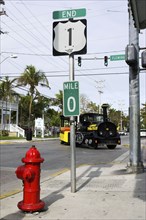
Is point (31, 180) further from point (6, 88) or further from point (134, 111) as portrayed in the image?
point (6, 88)

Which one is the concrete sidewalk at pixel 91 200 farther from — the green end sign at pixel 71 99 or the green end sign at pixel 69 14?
the green end sign at pixel 69 14

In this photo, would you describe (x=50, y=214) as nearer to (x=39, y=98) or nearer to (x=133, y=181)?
(x=133, y=181)

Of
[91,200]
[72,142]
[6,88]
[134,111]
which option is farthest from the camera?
[6,88]

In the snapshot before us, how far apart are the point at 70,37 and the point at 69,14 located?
495 millimetres

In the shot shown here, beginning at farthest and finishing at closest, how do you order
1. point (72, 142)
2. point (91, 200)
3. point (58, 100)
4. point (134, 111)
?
point (58, 100), point (134, 111), point (72, 142), point (91, 200)

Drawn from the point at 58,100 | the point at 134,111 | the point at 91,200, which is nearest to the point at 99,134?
the point at 134,111

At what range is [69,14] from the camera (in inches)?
301

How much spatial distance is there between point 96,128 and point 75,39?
17.0 meters

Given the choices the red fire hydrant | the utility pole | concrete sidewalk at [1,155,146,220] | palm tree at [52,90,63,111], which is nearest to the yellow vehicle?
the utility pole

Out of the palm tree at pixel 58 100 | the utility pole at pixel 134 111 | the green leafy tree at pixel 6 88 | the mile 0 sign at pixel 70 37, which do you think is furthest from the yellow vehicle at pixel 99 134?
the palm tree at pixel 58 100

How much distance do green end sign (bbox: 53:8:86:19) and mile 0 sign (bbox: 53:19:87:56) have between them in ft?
0.34

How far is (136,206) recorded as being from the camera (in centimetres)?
616

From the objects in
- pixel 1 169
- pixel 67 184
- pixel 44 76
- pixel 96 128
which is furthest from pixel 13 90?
pixel 67 184

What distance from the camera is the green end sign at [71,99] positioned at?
23.9 feet
